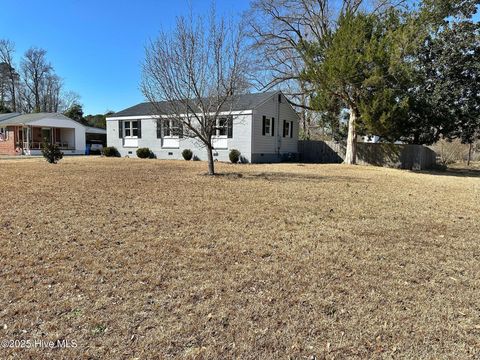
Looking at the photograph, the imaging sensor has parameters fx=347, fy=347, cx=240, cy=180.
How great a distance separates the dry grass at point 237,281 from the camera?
256cm

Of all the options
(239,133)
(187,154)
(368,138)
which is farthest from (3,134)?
(368,138)

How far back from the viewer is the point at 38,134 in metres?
30.8

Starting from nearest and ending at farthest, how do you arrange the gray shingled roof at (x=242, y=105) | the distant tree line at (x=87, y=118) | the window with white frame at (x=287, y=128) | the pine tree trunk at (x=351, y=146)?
the gray shingled roof at (x=242, y=105)
the pine tree trunk at (x=351, y=146)
the window with white frame at (x=287, y=128)
the distant tree line at (x=87, y=118)

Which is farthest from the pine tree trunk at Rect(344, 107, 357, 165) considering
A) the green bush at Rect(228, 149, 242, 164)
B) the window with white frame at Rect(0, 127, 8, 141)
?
the window with white frame at Rect(0, 127, 8, 141)

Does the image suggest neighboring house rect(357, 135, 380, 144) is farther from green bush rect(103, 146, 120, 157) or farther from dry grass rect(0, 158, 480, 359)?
green bush rect(103, 146, 120, 157)

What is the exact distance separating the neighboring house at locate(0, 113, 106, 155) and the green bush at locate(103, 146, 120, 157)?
5.84 metres

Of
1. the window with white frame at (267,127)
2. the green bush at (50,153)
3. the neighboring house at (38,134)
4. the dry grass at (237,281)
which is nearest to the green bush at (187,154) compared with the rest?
the window with white frame at (267,127)

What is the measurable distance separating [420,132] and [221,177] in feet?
50.1

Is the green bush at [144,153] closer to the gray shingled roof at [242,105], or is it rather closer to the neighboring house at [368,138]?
the gray shingled roof at [242,105]

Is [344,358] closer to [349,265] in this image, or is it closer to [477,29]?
[349,265]

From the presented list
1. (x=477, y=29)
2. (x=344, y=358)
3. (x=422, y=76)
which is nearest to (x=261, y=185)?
(x=344, y=358)

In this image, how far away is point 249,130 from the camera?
20.8 m

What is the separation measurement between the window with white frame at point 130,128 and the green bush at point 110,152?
4.52 ft

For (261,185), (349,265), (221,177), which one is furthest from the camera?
(221,177)
